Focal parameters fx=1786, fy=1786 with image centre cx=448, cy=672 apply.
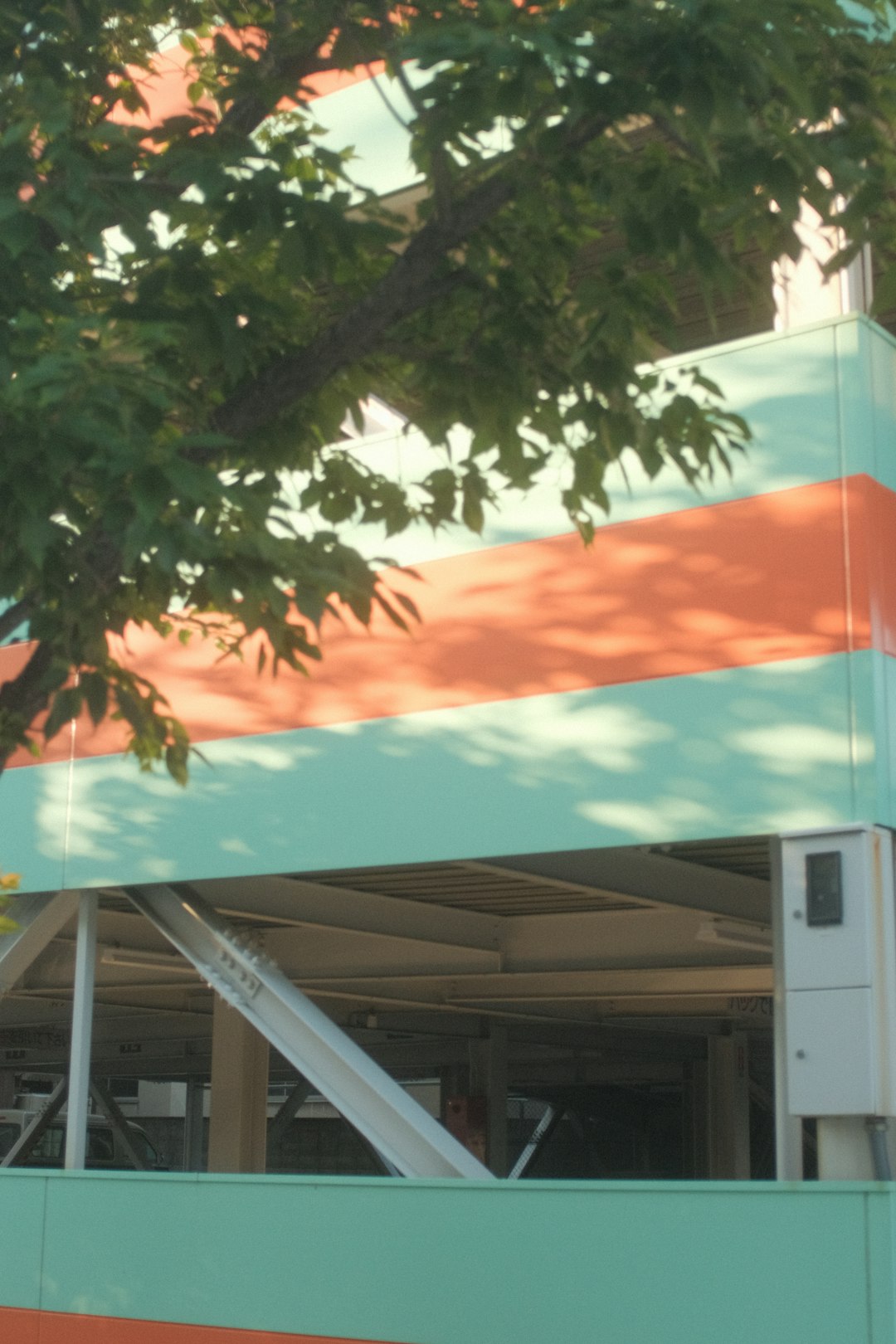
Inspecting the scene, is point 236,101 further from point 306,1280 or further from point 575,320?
point 306,1280

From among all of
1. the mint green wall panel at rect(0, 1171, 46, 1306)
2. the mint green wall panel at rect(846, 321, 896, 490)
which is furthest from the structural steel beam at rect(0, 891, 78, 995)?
the mint green wall panel at rect(846, 321, 896, 490)

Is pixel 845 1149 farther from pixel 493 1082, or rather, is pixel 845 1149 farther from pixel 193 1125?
pixel 193 1125

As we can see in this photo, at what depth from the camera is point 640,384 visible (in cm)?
505

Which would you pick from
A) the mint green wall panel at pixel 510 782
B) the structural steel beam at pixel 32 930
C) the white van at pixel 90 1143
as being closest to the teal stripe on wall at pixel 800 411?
the mint green wall panel at pixel 510 782

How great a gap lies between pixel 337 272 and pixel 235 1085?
10.00 m

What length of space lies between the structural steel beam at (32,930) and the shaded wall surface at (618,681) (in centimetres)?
93

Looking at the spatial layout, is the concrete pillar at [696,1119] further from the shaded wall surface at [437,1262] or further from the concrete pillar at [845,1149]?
the concrete pillar at [845,1149]

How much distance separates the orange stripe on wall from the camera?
739cm

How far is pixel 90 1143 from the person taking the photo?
71.4 ft

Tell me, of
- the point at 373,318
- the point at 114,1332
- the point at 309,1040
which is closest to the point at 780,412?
the point at 373,318

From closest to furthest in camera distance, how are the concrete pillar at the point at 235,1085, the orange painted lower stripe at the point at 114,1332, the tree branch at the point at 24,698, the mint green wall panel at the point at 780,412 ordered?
the tree branch at the point at 24,698
the mint green wall panel at the point at 780,412
the orange painted lower stripe at the point at 114,1332
the concrete pillar at the point at 235,1085

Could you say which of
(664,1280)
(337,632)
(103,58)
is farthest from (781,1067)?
(103,58)

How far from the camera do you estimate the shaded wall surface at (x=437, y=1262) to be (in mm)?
6707

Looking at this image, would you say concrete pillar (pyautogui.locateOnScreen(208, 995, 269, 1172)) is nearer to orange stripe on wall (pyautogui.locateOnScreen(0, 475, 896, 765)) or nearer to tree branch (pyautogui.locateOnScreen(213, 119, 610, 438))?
orange stripe on wall (pyautogui.locateOnScreen(0, 475, 896, 765))
